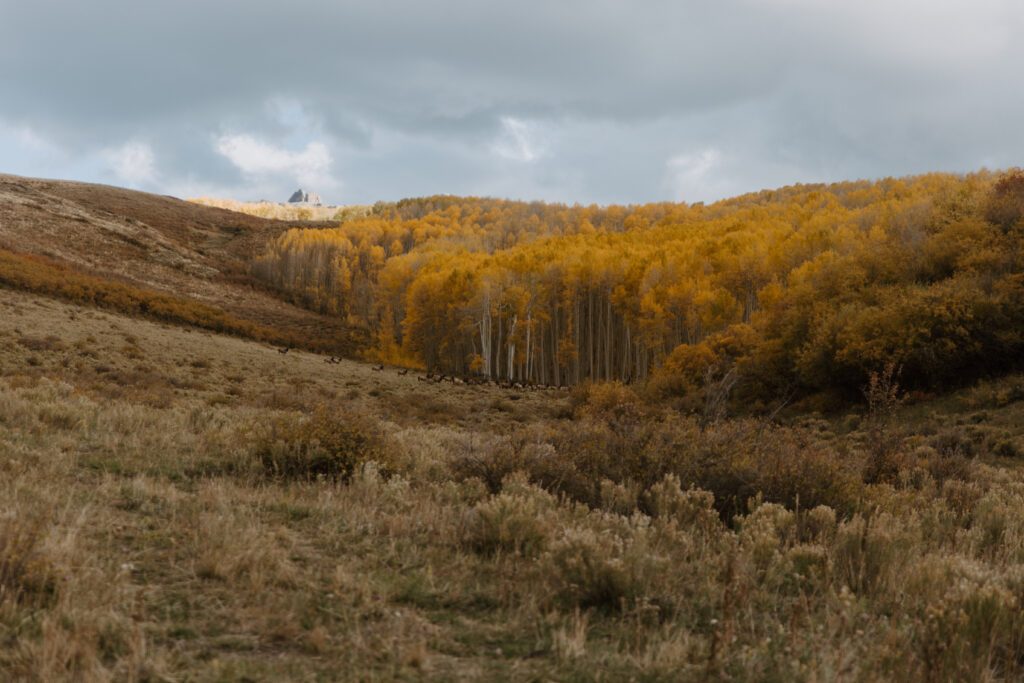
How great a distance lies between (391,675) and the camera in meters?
2.92

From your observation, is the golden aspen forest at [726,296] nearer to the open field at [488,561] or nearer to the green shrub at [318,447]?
the open field at [488,561]

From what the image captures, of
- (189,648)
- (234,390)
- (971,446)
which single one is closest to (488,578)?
(189,648)

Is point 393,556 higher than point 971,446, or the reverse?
point 393,556

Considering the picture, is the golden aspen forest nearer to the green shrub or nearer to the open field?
the open field

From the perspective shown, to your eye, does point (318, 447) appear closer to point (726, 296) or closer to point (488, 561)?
point (488, 561)

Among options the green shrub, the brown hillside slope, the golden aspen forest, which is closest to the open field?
the green shrub

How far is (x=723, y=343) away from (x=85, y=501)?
37.2 meters

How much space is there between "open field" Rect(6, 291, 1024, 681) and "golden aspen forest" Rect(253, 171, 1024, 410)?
11.2 feet

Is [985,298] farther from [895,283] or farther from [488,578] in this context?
[488,578]

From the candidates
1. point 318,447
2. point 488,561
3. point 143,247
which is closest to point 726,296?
point 318,447

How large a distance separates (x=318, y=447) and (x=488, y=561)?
360cm

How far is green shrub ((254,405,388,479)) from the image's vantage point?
24.4ft

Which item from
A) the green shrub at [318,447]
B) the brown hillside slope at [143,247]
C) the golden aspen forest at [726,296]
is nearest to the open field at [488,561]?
the green shrub at [318,447]

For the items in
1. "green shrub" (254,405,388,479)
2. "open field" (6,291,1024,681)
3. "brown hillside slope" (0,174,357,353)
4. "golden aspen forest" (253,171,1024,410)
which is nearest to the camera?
"open field" (6,291,1024,681)
